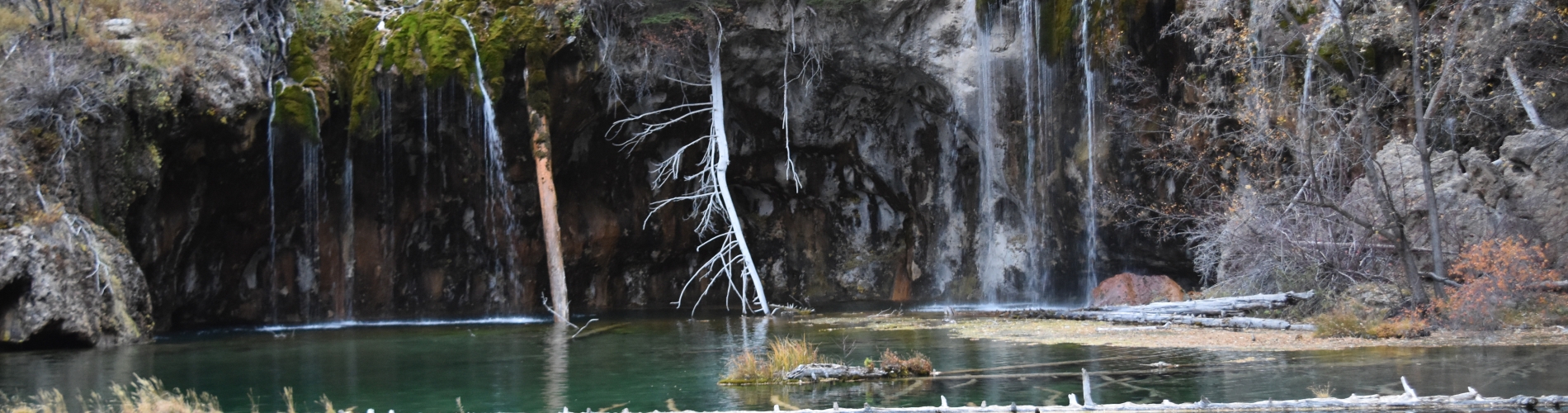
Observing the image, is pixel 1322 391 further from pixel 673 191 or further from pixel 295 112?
pixel 673 191

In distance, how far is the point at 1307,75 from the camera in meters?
19.6

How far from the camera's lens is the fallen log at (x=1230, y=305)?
53.8 feet

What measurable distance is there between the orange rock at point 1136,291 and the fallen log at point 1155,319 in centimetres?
191

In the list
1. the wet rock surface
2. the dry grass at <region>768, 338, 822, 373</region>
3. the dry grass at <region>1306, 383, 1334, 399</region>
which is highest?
the wet rock surface

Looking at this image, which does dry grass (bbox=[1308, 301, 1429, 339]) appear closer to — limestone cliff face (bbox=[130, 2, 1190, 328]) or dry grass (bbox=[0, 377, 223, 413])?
limestone cliff face (bbox=[130, 2, 1190, 328])

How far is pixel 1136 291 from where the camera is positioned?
2258 centimetres

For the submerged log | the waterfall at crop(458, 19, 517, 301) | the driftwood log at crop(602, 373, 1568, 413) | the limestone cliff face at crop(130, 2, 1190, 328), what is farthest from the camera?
the limestone cliff face at crop(130, 2, 1190, 328)

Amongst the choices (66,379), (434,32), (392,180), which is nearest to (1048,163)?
(434,32)

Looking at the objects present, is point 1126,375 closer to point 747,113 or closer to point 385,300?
point 747,113

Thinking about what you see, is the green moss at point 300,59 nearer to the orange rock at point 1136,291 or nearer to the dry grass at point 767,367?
the dry grass at point 767,367

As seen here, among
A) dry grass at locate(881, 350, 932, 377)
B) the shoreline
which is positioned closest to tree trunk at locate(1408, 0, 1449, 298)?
the shoreline

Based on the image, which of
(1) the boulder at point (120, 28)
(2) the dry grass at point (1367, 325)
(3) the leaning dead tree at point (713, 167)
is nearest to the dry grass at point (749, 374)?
(2) the dry grass at point (1367, 325)

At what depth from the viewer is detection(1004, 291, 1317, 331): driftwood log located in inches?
616

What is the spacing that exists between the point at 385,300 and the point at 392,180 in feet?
11.6
